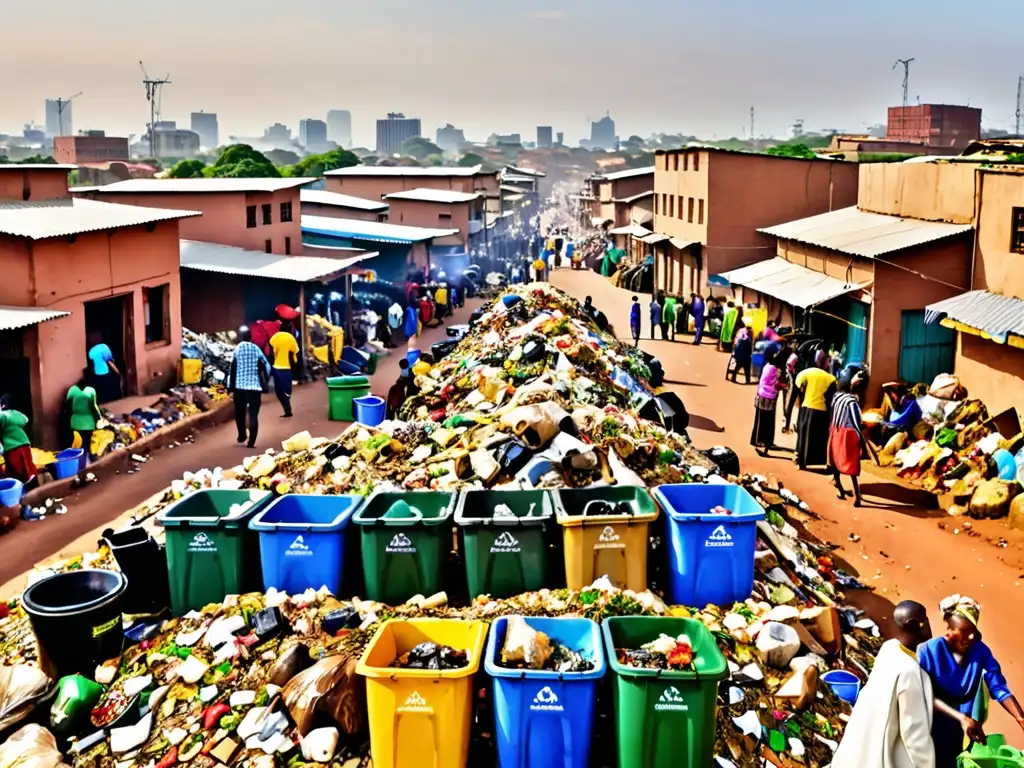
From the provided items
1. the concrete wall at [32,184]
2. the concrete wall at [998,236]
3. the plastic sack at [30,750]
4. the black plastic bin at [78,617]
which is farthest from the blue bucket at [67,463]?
the concrete wall at [998,236]

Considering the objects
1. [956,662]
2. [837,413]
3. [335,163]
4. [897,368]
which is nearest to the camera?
[956,662]

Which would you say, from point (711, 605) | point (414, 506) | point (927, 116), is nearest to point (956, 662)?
point (711, 605)

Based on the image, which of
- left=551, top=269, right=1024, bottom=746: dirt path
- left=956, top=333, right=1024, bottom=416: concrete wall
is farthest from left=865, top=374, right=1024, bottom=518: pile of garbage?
left=551, top=269, right=1024, bottom=746: dirt path

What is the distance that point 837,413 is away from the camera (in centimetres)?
1284

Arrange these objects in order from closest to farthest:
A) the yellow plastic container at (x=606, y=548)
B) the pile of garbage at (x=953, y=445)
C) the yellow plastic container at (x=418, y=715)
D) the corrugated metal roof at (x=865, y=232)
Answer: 1. the yellow plastic container at (x=418, y=715)
2. the yellow plastic container at (x=606, y=548)
3. the pile of garbage at (x=953, y=445)
4. the corrugated metal roof at (x=865, y=232)

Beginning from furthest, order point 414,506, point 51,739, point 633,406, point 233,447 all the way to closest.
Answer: point 233,447, point 633,406, point 414,506, point 51,739

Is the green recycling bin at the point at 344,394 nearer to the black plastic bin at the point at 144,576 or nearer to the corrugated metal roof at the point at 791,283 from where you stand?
the corrugated metal roof at the point at 791,283

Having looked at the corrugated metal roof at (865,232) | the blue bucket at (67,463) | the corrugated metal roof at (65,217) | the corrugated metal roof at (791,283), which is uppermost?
the corrugated metal roof at (65,217)

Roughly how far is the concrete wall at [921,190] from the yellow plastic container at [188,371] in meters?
13.8

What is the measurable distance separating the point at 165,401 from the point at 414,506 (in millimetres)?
10617

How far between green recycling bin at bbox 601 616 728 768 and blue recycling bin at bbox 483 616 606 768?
18 cm

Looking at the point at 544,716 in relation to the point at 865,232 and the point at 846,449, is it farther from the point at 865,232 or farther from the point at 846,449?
the point at 865,232

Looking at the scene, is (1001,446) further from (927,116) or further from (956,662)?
(927,116)

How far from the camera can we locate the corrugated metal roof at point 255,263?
2142cm
